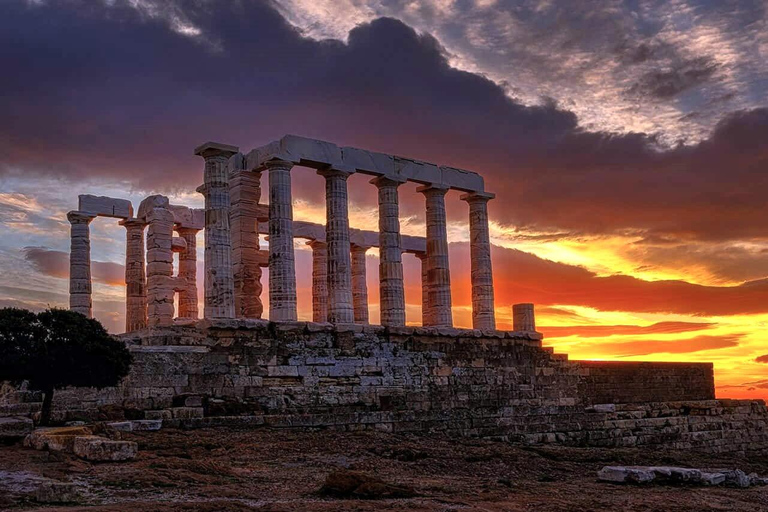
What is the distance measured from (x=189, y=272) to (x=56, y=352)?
1864 centimetres

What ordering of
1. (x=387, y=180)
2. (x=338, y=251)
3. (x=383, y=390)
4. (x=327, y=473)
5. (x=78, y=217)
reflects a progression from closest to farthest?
(x=327, y=473), (x=383, y=390), (x=338, y=251), (x=387, y=180), (x=78, y=217)

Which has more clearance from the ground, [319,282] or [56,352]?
[319,282]

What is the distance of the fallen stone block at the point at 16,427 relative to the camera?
1612cm

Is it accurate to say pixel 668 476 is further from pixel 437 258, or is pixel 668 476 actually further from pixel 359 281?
pixel 359 281

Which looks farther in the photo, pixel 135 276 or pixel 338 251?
pixel 135 276

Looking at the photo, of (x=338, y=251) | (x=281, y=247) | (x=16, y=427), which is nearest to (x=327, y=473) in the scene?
(x=16, y=427)

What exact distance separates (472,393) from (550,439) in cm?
438

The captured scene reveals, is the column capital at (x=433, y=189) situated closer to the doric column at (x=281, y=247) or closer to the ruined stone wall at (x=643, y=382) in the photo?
the doric column at (x=281, y=247)

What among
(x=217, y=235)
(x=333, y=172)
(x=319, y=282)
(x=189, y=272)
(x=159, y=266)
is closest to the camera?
(x=217, y=235)

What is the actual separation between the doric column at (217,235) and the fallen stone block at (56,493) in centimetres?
1608

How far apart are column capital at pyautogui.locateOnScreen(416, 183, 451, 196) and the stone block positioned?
12.7 meters

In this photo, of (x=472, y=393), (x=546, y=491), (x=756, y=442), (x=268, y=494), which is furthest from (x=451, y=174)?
(x=268, y=494)

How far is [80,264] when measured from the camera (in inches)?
1321

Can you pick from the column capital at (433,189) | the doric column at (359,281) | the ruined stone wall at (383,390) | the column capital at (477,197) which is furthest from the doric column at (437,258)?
→ the doric column at (359,281)
